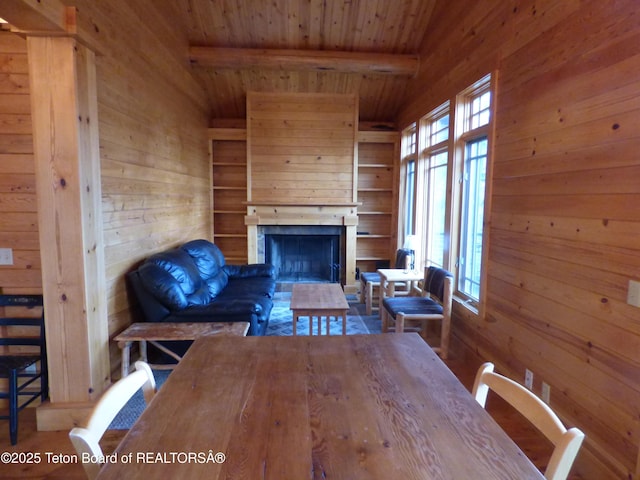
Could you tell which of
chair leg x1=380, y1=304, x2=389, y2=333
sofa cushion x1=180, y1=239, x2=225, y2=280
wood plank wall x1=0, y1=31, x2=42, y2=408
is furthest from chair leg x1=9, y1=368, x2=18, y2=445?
chair leg x1=380, y1=304, x2=389, y2=333

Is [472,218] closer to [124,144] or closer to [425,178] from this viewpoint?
[425,178]

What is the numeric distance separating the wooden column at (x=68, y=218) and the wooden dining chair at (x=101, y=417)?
1376 mm

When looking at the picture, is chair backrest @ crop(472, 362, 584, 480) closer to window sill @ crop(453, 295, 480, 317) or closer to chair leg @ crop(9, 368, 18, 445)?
window sill @ crop(453, 295, 480, 317)

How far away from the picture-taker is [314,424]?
100 centimetres

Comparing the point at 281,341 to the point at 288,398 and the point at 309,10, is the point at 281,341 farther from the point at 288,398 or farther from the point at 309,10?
the point at 309,10

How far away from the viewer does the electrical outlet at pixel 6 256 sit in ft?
8.09

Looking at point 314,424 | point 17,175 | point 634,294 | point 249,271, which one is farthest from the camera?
point 249,271

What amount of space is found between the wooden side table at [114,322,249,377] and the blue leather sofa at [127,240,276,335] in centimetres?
11

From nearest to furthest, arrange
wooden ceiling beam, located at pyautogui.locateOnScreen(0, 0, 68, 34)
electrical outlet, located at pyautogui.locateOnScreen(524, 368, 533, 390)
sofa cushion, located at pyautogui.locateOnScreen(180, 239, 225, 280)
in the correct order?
wooden ceiling beam, located at pyautogui.locateOnScreen(0, 0, 68, 34) → electrical outlet, located at pyautogui.locateOnScreen(524, 368, 533, 390) → sofa cushion, located at pyautogui.locateOnScreen(180, 239, 225, 280)

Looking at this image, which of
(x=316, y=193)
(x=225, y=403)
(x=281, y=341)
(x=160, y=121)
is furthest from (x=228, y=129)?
(x=225, y=403)

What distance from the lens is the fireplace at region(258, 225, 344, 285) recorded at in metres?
5.63

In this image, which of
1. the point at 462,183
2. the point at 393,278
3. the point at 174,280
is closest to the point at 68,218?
the point at 174,280

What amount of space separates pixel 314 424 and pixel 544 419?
2.10ft

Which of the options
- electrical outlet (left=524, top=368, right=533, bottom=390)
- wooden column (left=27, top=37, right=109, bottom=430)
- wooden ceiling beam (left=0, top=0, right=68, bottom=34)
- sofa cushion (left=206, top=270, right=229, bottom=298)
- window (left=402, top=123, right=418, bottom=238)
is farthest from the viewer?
window (left=402, top=123, right=418, bottom=238)
